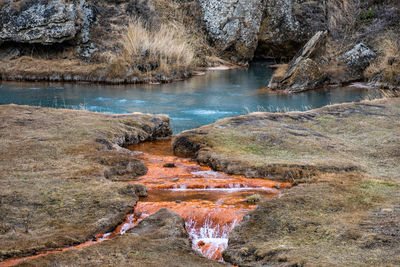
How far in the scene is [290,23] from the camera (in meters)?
27.2

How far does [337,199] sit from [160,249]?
7.54ft

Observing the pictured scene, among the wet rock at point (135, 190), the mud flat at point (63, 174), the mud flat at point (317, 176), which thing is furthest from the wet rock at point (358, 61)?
the wet rock at point (135, 190)

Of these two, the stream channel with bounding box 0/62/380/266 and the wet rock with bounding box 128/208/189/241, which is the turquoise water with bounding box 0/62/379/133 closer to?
the stream channel with bounding box 0/62/380/266

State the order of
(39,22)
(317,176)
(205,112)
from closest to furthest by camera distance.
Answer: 1. (317,176)
2. (205,112)
3. (39,22)

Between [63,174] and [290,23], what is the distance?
2272 centimetres

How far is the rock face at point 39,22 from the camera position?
21656 mm

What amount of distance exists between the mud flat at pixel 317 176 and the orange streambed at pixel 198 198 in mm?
238

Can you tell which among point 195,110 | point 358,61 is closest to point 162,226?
point 195,110

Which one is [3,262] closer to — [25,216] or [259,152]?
[25,216]

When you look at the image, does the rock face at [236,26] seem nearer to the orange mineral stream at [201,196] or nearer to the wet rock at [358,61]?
the wet rock at [358,61]

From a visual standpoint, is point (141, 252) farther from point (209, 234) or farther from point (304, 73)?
point (304, 73)

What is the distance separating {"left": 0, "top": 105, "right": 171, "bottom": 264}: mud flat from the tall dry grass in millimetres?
10501

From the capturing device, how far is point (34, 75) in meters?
20.3

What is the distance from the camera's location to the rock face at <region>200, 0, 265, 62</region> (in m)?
27.0
